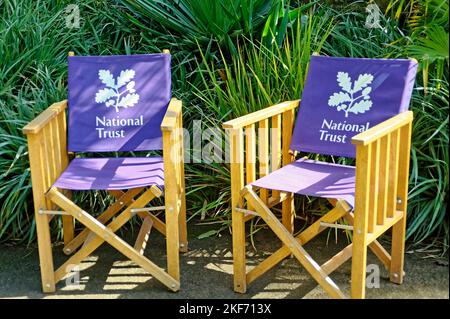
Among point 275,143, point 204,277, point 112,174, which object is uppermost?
point 275,143

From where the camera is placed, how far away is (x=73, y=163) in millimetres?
3561

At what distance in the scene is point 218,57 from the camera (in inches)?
173

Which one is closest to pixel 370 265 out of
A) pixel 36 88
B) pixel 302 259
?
pixel 302 259

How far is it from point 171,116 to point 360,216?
1044 mm

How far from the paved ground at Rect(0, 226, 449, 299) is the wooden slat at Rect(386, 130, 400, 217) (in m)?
0.41

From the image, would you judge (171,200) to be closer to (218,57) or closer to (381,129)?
(381,129)

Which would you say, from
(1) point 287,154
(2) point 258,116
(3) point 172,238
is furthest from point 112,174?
(1) point 287,154

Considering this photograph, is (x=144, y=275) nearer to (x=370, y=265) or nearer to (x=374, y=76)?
(x=370, y=265)

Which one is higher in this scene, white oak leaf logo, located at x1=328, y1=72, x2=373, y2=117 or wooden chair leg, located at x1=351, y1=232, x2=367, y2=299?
white oak leaf logo, located at x1=328, y1=72, x2=373, y2=117

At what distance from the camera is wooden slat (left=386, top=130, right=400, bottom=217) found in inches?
117

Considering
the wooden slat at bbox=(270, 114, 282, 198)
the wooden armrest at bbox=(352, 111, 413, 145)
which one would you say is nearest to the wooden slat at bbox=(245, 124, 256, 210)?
the wooden slat at bbox=(270, 114, 282, 198)

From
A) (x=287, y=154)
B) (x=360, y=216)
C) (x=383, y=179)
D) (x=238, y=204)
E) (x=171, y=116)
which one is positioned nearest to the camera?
(x=360, y=216)

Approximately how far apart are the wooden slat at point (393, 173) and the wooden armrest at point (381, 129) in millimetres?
68

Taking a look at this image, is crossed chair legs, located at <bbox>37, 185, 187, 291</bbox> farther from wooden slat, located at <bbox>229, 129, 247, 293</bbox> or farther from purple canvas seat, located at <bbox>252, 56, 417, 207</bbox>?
purple canvas seat, located at <bbox>252, 56, 417, 207</bbox>
